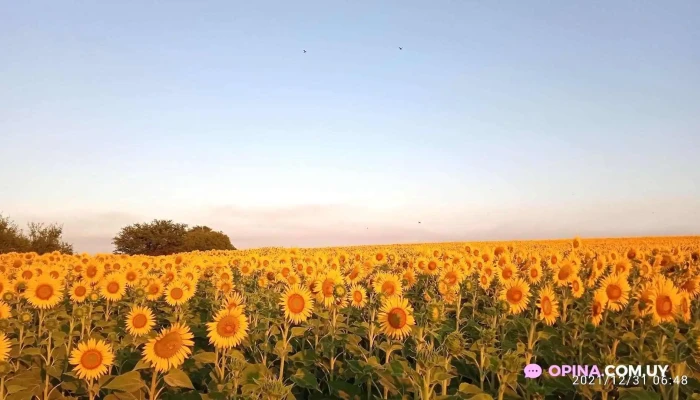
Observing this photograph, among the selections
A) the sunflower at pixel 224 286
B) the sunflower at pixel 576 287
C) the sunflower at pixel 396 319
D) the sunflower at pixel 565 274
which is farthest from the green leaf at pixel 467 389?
the sunflower at pixel 224 286

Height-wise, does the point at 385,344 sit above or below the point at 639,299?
below

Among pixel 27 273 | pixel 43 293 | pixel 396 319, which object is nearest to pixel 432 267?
pixel 396 319

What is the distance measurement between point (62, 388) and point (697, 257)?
1244 centimetres

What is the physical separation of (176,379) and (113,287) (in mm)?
4981

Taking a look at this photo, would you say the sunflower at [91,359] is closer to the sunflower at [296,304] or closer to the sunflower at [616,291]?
the sunflower at [296,304]

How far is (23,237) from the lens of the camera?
43.3m

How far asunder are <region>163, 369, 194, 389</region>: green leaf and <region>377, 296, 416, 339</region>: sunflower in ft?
7.86

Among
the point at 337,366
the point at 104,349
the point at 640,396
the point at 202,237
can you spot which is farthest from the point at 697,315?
the point at 202,237

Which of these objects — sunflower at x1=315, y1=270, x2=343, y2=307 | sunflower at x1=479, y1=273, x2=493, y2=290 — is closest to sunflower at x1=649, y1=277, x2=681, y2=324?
sunflower at x1=479, y1=273, x2=493, y2=290

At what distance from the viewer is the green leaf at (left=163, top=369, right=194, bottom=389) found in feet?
15.8

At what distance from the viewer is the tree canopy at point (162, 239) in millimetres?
53156

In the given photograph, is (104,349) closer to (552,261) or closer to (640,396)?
(640,396)

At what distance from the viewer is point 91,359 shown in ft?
17.8

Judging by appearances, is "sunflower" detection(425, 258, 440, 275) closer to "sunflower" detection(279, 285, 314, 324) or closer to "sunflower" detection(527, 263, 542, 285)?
"sunflower" detection(527, 263, 542, 285)
